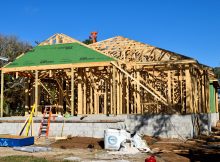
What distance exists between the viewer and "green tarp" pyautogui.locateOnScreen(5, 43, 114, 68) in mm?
18875

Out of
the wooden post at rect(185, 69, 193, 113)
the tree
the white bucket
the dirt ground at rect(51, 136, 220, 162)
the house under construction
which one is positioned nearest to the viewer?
the dirt ground at rect(51, 136, 220, 162)

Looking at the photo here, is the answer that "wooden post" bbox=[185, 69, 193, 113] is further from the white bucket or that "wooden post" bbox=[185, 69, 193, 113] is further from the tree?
the tree

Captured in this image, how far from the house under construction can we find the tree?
1122 centimetres

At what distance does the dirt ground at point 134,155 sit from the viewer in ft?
35.4

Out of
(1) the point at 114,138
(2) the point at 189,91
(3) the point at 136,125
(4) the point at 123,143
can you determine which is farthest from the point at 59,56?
(4) the point at 123,143

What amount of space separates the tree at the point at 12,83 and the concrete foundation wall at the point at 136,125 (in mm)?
17729

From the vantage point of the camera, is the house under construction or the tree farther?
the tree

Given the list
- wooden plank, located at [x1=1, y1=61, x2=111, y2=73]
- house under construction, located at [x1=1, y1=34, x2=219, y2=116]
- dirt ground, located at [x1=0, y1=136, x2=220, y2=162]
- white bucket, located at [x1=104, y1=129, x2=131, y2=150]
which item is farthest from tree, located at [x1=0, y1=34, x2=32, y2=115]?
white bucket, located at [x1=104, y1=129, x2=131, y2=150]

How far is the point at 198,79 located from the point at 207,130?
297cm

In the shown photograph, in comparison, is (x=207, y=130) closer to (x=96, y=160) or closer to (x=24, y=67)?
(x=96, y=160)

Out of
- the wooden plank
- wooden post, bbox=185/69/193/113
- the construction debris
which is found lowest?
the construction debris

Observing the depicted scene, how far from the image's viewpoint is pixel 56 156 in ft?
37.2

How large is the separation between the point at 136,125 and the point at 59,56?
6.56 meters

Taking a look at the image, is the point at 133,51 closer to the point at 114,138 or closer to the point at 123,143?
the point at 114,138
